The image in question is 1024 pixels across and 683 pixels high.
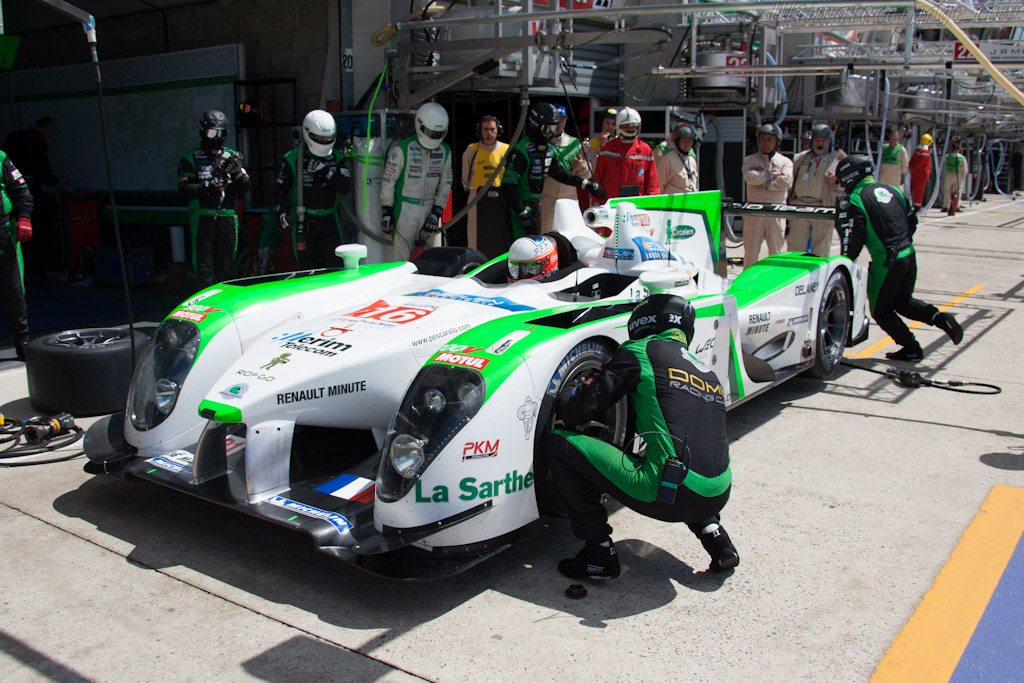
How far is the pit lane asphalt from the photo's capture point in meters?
3.04

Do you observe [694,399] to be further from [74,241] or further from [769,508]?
[74,241]

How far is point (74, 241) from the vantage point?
10609mm

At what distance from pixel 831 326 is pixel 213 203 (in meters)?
5.31

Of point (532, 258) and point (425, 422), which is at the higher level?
point (532, 258)

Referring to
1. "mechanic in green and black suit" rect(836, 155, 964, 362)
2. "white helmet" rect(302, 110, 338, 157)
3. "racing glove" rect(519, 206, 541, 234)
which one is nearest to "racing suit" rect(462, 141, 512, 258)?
"racing glove" rect(519, 206, 541, 234)

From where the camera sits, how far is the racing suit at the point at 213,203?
26.3ft

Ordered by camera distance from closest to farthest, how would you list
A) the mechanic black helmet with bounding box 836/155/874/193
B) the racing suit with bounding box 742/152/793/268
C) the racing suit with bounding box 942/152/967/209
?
the mechanic black helmet with bounding box 836/155/874/193 < the racing suit with bounding box 742/152/793/268 < the racing suit with bounding box 942/152/967/209

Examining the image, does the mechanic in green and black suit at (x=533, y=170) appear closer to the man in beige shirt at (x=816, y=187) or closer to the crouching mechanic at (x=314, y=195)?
the crouching mechanic at (x=314, y=195)

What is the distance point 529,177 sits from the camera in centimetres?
878

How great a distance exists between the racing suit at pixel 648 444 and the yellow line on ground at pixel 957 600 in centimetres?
81

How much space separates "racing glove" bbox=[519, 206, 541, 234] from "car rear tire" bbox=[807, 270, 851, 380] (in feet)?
10.2

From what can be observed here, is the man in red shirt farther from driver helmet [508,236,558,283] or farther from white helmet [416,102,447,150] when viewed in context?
driver helmet [508,236,558,283]

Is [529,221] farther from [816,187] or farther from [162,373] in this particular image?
[162,373]

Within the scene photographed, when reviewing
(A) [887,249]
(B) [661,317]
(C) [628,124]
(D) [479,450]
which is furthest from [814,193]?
(D) [479,450]
